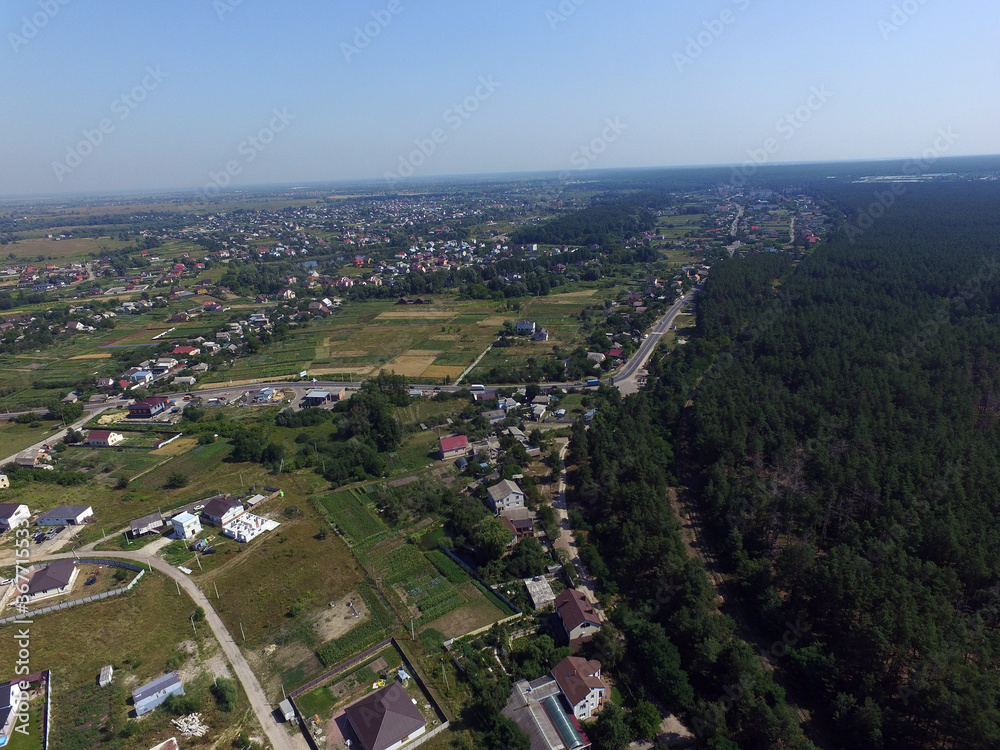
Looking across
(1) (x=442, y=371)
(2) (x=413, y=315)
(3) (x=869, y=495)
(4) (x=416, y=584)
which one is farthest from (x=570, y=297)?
(4) (x=416, y=584)

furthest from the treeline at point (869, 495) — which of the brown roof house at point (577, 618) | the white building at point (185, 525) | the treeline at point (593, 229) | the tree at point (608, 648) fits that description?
the treeline at point (593, 229)

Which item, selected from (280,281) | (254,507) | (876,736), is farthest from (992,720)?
(280,281)

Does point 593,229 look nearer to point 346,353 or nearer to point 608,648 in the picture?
point 346,353

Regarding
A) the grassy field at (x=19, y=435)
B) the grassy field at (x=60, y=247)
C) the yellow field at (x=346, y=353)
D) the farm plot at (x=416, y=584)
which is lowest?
the farm plot at (x=416, y=584)

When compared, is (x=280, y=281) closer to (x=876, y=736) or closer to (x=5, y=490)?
(x=5, y=490)

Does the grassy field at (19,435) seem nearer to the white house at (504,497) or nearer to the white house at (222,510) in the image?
the white house at (222,510)
